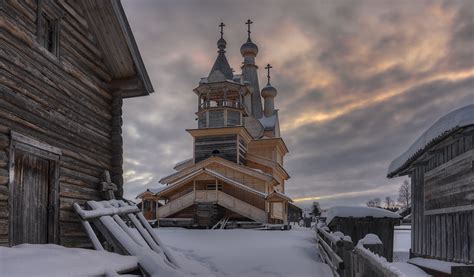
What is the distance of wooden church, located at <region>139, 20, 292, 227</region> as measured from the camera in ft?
94.0

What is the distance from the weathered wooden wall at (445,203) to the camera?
8.13 meters

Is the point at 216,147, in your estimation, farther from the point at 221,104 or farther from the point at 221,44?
the point at 221,44

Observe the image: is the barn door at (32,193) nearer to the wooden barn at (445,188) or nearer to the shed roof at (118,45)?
the shed roof at (118,45)

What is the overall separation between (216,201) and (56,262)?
22358mm

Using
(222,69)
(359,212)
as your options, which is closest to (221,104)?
(222,69)

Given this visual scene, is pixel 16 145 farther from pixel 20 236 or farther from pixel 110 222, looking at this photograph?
pixel 110 222

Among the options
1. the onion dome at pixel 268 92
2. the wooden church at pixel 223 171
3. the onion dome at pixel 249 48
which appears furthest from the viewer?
the onion dome at pixel 268 92

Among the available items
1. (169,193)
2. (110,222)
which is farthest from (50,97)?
(169,193)

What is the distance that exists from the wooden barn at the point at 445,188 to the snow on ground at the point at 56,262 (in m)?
6.26

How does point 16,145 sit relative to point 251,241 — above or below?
above

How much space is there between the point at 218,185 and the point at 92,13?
22.5 metres

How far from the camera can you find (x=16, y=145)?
742cm

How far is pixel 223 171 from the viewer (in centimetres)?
3300

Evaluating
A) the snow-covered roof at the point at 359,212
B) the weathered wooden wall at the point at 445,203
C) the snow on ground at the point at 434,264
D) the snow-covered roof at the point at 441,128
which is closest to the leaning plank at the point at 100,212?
the snow-covered roof at the point at 359,212
